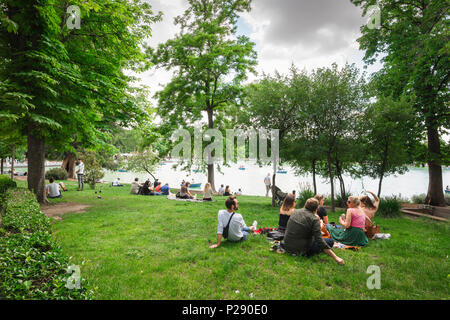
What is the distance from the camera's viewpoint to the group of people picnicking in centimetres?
487

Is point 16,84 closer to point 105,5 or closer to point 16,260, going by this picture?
point 105,5

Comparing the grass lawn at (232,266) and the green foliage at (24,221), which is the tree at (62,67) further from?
the grass lawn at (232,266)

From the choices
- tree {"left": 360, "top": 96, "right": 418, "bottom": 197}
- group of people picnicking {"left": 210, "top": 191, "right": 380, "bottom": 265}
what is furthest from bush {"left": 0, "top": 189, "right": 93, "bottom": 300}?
tree {"left": 360, "top": 96, "right": 418, "bottom": 197}

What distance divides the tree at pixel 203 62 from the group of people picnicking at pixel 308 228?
564 inches

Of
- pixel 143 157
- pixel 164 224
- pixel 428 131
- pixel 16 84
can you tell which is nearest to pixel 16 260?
pixel 164 224

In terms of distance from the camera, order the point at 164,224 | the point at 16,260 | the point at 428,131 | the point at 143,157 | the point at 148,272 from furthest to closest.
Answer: the point at 143,157, the point at 428,131, the point at 164,224, the point at 148,272, the point at 16,260

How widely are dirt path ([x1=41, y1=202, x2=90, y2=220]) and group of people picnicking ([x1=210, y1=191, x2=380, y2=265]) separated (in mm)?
6813

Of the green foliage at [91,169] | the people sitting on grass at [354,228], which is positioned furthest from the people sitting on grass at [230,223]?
the green foliage at [91,169]

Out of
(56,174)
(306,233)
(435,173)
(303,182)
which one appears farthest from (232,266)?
(56,174)

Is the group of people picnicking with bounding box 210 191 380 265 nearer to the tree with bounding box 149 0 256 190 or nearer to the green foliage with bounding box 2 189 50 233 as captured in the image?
the green foliage with bounding box 2 189 50 233

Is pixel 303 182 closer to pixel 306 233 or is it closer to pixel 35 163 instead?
pixel 306 233

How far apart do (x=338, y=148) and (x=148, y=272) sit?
36.5ft

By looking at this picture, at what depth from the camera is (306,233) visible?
494 centimetres
